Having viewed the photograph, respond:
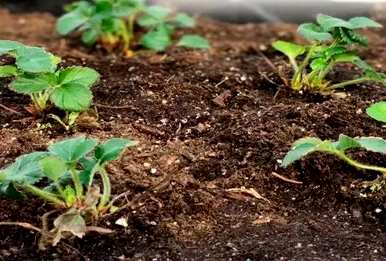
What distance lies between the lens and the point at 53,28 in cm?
292

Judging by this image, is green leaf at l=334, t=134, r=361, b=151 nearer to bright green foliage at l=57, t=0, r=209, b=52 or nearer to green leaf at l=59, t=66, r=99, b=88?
green leaf at l=59, t=66, r=99, b=88

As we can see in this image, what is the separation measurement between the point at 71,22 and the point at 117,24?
19 centimetres

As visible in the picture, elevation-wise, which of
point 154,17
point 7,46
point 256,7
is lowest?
point 256,7

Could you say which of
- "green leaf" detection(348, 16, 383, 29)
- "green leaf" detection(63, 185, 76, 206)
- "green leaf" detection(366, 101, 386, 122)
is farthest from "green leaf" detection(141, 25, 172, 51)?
"green leaf" detection(63, 185, 76, 206)

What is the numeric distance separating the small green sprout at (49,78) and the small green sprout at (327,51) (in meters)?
0.54

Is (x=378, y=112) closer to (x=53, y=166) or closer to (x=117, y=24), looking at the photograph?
(x=53, y=166)

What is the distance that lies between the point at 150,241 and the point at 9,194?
0.28 m

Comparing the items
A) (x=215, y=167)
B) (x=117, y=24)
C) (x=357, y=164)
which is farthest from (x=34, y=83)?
(x=117, y=24)

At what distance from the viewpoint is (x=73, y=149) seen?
59.8 inches

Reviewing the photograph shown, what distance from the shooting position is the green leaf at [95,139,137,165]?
5.05ft

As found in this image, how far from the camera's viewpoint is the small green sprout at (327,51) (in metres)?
1.93

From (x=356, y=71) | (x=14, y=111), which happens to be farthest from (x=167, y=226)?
(x=356, y=71)

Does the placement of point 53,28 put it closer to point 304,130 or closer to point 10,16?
point 10,16

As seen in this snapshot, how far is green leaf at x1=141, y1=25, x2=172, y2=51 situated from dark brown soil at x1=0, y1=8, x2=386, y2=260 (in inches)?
3.7
